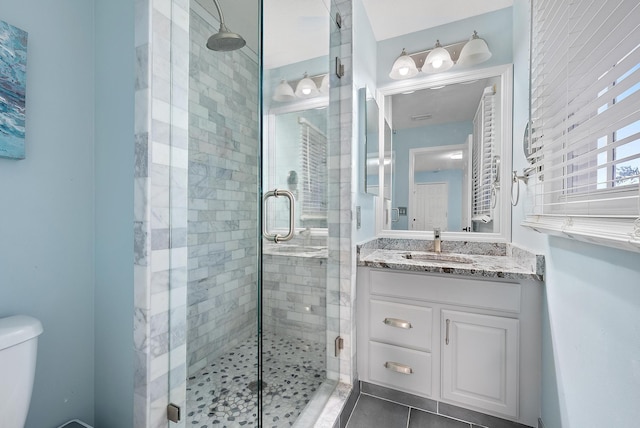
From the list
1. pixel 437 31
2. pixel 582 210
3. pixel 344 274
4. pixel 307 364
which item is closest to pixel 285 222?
pixel 344 274

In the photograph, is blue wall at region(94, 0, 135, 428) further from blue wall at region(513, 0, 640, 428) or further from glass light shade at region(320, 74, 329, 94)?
blue wall at region(513, 0, 640, 428)

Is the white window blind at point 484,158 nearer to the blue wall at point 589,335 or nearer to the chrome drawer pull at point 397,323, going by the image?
the blue wall at point 589,335

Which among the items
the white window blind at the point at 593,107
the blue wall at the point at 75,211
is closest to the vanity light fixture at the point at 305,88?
the blue wall at the point at 75,211

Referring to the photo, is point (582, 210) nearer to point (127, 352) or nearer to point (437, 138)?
point (437, 138)

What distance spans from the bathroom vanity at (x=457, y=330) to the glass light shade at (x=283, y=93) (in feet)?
3.40

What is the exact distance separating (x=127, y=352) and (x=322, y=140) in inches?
55.8

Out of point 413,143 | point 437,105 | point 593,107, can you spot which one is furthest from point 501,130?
point 593,107

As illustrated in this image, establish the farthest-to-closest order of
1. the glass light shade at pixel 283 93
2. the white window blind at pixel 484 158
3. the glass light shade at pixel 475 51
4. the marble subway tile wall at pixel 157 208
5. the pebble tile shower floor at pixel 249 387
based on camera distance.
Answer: the white window blind at pixel 484 158 < the glass light shade at pixel 475 51 < the glass light shade at pixel 283 93 < the pebble tile shower floor at pixel 249 387 < the marble subway tile wall at pixel 157 208

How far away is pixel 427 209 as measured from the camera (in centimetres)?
215

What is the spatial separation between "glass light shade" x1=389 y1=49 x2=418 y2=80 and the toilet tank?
240cm

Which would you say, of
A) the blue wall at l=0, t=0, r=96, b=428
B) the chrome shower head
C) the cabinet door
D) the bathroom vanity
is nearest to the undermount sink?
the bathroom vanity

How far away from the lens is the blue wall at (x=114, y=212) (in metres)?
0.92

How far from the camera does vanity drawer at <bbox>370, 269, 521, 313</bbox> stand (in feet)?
4.61

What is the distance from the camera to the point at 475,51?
1.86 m
